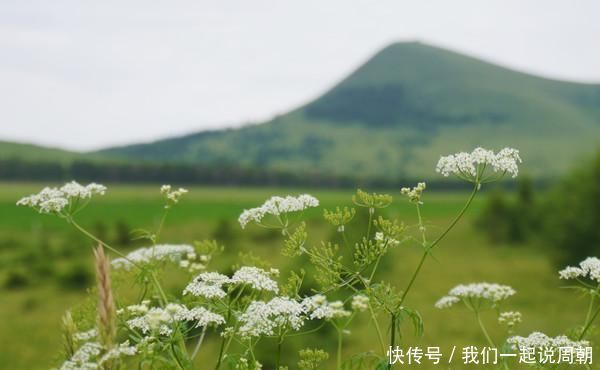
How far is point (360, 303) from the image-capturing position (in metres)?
4.51

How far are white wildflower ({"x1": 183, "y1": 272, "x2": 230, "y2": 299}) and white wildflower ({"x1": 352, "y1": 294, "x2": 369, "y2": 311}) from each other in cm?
111

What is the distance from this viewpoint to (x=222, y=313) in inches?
211

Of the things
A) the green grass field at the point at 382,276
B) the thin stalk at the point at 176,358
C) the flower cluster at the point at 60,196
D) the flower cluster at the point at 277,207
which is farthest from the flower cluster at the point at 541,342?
the green grass field at the point at 382,276

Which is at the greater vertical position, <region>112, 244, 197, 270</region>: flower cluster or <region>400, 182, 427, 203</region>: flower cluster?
<region>400, 182, 427, 203</region>: flower cluster

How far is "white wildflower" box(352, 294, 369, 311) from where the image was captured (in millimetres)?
4472

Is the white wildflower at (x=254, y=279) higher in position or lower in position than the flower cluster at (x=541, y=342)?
higher

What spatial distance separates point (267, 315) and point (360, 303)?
0.81m

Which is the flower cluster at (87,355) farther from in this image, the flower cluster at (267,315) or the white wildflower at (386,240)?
the white wildflower at (386,240)

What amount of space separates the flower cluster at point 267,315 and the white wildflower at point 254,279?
225mm

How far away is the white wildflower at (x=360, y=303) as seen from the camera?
447 centimetres

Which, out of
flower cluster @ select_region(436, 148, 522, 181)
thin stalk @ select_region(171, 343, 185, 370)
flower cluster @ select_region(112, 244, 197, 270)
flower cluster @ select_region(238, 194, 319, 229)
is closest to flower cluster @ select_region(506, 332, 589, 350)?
flower cluster @ select_region(436, 148, 522, 181)

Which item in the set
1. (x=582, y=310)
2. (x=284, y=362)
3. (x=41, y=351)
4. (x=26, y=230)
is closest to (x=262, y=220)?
(x=284, y=362)

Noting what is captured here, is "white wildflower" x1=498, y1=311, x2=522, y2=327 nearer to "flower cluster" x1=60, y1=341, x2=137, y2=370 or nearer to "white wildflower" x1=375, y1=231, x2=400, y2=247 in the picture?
"white wildflower" x1=375, y1=231, x2=400, y2=247

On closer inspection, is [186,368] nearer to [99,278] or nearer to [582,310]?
[99,278]
